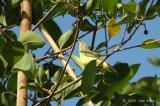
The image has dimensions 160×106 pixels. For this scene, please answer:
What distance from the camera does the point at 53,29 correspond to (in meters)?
1.35

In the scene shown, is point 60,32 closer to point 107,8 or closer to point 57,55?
point 57,55

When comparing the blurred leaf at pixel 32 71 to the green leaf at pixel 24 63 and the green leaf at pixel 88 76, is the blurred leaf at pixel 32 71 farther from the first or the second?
the green leaf at pixel 88 76

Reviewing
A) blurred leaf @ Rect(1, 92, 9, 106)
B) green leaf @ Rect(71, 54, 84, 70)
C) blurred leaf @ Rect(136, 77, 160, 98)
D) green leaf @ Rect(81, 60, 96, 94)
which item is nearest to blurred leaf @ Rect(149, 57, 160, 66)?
blurred leaf @ Rect(136, 77, 160, 98)

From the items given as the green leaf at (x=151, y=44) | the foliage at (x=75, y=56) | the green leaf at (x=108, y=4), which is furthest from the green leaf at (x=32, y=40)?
the green leaf at (x=151, y=44)

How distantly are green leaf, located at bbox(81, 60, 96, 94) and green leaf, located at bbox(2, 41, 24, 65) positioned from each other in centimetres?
21

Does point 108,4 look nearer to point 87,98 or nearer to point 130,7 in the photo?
point 130,7

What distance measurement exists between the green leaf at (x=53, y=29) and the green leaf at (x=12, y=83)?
26cm

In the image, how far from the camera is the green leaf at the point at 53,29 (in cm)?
134

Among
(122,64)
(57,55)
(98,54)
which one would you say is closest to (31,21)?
(57,55)

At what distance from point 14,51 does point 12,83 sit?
0.27 meters

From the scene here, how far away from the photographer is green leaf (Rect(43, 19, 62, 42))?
4.38 ft

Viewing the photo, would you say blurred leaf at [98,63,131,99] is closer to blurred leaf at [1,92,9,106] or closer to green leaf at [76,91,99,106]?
green leaf at [76,91,99,106]

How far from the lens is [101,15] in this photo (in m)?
1.08

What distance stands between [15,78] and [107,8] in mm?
407
